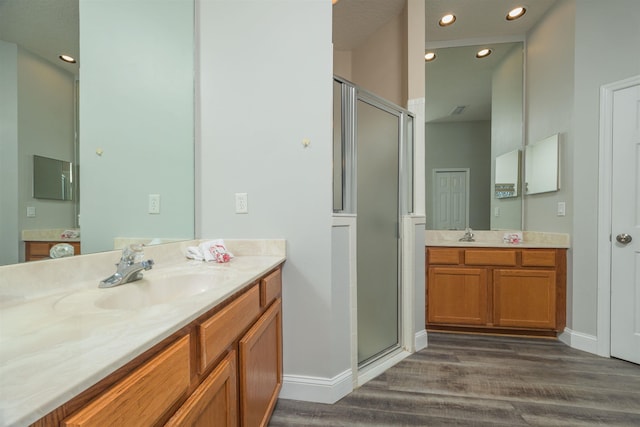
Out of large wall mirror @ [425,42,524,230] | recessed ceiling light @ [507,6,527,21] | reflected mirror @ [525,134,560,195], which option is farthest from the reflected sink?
recessed ceiling light @ [507,6,527,21]

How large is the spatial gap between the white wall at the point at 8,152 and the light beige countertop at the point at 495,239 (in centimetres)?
272

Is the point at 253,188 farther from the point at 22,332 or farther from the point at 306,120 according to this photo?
the point at 22,332

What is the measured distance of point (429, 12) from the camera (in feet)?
8.93

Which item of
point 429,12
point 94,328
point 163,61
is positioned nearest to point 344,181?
point 163,61

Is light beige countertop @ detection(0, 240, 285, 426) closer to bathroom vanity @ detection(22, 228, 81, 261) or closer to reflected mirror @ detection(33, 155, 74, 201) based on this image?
bathroom vanity @ detection(22, 228, 81, 261)

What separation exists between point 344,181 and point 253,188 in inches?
22.7

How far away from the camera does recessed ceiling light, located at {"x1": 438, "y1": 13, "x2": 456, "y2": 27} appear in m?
2.74

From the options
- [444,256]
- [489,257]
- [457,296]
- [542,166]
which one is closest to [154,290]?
[444,256]

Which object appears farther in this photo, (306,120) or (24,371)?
(306,120)

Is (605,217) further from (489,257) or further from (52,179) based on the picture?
(52,179)

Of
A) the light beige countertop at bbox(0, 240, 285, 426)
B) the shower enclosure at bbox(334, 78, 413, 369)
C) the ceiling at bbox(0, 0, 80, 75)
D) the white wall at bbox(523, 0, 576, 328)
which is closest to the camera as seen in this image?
the light beige countertop at bbox(0, 240, 285, 426)

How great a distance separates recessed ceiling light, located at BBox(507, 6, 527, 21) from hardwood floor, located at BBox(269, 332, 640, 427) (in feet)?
10.0

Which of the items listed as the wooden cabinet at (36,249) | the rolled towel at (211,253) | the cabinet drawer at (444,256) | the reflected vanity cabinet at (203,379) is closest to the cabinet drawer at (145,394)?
the reflected vanity cabinet at (203,379)

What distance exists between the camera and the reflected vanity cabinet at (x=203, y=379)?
48 centimetres
